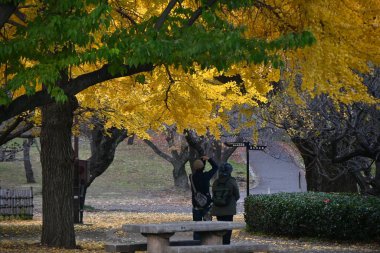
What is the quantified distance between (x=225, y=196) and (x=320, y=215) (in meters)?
5.04

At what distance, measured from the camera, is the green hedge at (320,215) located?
1975 cm

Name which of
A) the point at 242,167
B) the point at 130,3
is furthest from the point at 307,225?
the point at 242,167

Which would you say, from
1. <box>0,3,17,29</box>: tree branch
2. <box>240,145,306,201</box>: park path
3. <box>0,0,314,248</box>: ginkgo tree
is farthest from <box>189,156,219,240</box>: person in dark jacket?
<box>240,145,306,201</box>: park path

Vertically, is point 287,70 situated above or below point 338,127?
above

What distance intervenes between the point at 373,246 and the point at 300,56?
7.10 m

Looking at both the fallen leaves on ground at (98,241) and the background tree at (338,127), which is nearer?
the background tree at (338,127)

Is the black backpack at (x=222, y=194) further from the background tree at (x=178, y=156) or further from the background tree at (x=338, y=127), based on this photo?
the background tree at (x=178, y=156)

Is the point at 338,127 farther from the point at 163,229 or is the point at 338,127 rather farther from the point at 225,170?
the point at 163,229

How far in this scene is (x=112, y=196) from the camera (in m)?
47.5

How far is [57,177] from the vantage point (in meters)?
18.0

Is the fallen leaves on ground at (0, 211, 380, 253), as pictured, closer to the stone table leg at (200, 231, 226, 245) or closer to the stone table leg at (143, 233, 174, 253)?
the stone table leg at (200, 231, 226, 245)

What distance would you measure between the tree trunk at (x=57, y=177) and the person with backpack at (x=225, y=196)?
348cm

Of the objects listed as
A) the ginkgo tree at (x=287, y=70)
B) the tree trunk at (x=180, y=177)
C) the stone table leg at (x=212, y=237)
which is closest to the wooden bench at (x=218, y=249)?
the stone table leg at (x=212, y=237)

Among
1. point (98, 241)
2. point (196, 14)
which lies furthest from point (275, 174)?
point (196, 14)
